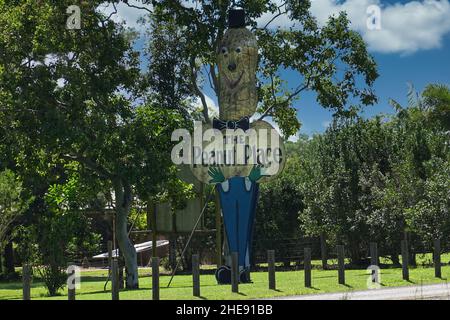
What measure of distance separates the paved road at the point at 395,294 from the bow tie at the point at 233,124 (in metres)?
6.46

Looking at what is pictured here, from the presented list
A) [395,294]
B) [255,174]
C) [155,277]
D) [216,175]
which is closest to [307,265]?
[395,294]

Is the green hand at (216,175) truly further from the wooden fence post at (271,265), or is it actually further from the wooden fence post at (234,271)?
the wooden fence post at (234,271)

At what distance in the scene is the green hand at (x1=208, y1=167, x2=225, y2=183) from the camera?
21434 millimetres

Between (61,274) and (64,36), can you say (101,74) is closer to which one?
(64,36)

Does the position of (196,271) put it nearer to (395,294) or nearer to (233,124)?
(395,294)

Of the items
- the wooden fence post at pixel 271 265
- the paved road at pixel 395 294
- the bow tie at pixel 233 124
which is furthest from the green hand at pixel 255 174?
the paved road at pixel 395 294

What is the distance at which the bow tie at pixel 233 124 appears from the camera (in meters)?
21.7

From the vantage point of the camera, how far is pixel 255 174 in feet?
70.3

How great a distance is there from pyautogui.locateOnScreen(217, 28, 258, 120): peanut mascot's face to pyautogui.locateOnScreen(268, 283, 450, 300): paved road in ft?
22.8

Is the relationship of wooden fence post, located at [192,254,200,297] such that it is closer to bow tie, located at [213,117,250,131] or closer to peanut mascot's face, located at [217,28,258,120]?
bow tie, located at [213,117,250,131]

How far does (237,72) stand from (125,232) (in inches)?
299
